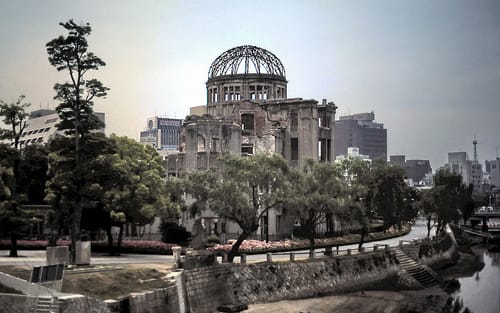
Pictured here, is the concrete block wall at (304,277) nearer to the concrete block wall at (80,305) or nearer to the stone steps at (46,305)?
the concrete block wall at (80,305)

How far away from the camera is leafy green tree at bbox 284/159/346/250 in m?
53.9

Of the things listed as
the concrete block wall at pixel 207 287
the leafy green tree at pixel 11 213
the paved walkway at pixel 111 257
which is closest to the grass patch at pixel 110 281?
the concrete block wall at pixel 207 287

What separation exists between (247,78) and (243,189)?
48609 mm

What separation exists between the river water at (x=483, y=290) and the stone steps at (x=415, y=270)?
10.2 ft

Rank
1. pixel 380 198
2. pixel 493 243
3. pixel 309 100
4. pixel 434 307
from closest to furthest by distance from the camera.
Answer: pixel 434 307 → pixel 380 198 → pixel 309 100 → pixel 493 243

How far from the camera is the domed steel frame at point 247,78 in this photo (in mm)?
94625

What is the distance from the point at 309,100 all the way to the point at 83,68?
48.2 m

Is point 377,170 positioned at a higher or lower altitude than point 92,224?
higher

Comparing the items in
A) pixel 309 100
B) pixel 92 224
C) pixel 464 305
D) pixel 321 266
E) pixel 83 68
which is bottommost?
pixel 464 305

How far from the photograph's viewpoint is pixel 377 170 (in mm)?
74062

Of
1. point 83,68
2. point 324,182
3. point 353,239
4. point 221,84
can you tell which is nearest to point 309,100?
point 221,84

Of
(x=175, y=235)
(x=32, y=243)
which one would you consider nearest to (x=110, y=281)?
(x=32, y=243)

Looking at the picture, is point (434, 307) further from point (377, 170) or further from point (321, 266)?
point (377, 170)

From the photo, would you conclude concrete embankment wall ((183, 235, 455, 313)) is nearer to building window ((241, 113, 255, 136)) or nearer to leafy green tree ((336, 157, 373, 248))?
leafy green tree ((336, 157, 373, 248))
